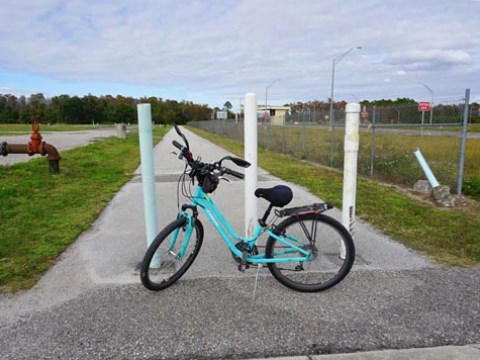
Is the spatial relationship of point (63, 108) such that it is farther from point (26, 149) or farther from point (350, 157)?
point (350, 157)

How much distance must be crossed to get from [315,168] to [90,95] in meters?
92.8

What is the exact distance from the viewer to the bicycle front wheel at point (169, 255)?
10.2 ft

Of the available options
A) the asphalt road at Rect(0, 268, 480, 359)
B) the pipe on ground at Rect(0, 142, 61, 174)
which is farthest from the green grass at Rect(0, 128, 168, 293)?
the asphalt road at Rect(0, 268, 480, 359)

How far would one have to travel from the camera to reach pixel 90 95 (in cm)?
9212

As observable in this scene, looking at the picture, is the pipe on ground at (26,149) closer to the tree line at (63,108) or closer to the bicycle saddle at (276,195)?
the bicycle saddle at (276,195)

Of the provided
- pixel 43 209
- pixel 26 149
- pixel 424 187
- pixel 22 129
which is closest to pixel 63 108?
pixel 22 129

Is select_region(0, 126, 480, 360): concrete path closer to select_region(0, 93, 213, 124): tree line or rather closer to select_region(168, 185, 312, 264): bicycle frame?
select_region(168, 185, 312, 264): bicycle frame

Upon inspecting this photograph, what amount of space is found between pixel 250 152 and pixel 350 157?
101 centimetres

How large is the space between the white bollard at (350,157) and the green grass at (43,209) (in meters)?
3.10

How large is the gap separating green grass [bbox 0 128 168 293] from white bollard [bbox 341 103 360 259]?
3104 mm

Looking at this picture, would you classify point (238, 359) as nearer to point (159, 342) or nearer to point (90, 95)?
point (159, 342)

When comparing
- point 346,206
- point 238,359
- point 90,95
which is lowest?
point 238,359

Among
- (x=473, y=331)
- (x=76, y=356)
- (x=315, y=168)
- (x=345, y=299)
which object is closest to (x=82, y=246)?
(x=76, y=356)

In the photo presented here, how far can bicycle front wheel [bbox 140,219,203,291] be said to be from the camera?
3.10 m
